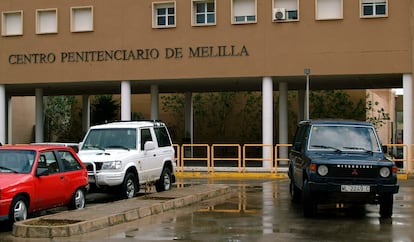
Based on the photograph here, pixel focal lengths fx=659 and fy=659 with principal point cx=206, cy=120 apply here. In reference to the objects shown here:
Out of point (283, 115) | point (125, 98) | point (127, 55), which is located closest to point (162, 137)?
point (127, 55)

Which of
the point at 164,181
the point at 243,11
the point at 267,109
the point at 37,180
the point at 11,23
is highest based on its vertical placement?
the point at 243,11

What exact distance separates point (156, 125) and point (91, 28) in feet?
46.9

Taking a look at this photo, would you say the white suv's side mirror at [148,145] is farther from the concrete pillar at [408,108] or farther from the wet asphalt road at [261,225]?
the concrete pillar at [408,108]

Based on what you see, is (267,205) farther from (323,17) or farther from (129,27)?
(129,27)

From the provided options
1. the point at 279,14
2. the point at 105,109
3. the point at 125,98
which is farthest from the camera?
the point at 105,109

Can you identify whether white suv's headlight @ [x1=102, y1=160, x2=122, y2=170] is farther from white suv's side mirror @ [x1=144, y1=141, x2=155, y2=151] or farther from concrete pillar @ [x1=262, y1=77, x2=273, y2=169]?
concrete pillar @ [x1=262, y1=77, x2=273, y2=169]

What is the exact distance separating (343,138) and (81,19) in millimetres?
20221

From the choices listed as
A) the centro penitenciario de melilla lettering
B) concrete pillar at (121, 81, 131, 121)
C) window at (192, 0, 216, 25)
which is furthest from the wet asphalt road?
concrete pillar at (121, 81, 131, 121)

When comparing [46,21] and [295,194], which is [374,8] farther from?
[46,21]

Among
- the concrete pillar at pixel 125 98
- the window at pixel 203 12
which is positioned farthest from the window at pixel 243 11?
the concrete pillar at pixel 125 98

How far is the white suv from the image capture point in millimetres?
15750

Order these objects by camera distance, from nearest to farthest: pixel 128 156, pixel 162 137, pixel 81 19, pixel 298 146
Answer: pixel 298 146, pixel 128 156, pixel 162 137, pixel 81 19

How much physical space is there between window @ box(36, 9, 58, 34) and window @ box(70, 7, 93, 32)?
936mm

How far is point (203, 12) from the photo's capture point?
30.2 meters
